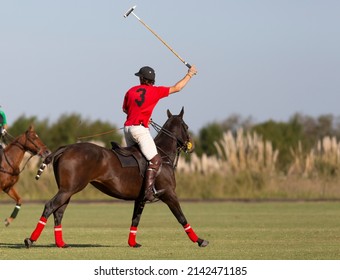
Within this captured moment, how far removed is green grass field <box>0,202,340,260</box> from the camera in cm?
1577

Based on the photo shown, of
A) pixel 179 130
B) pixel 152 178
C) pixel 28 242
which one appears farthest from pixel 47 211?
pixel 179 130

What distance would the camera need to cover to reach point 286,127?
56.9 m

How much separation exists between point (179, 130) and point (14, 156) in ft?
25.4

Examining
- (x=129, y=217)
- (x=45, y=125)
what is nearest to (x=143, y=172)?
(x=129, y=217)

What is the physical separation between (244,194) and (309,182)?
2.31 m

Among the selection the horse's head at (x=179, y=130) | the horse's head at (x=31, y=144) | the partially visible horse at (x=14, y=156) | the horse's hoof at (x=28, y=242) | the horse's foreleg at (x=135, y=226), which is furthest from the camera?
the horse's head at (x=31, y=144)

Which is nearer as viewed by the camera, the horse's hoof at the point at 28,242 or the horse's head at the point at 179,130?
the horse's hoof at the point at 28,242

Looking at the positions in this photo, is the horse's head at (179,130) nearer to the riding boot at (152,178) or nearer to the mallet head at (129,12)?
the riding boot at (152,178)

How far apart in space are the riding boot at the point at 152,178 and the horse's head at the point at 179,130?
80 cm

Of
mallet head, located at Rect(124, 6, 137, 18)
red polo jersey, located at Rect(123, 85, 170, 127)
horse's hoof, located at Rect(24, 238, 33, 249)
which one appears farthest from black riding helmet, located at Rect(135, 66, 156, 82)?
horse's hoof, located at Rect(24, 238, 33, 249)

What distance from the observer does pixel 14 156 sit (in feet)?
81.8

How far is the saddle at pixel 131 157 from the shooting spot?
17.4m

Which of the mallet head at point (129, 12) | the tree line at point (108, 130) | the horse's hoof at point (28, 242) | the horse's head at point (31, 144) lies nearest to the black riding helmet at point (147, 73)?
the mallet head at point (129, 12)

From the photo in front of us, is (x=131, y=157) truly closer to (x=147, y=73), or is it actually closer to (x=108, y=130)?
(x=147, y=73)
